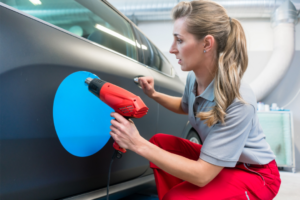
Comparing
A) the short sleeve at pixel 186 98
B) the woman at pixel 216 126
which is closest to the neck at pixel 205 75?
the woman at pixel 216 126

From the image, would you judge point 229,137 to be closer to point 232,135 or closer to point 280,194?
point 232,135

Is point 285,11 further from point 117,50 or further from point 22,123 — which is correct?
point 22,123

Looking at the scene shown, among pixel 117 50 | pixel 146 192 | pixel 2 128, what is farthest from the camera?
pixel 146 192

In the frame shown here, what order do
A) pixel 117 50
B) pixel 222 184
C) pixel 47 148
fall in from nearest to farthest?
1. pixel 47 148
2. pixel 222 184
3. pixel 117 50

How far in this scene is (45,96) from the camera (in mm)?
697

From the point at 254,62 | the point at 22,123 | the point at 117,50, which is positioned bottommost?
the point at 254,62

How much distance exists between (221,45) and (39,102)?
76cm

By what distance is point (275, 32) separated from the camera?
3963 mm

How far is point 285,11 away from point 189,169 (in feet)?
13.1

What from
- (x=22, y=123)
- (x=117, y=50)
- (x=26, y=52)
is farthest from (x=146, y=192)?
(x=26, y=52)

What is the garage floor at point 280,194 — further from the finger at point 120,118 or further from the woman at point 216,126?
the finger at point 120,118

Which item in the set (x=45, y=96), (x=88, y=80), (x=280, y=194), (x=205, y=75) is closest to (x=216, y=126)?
(x=205, y=75)

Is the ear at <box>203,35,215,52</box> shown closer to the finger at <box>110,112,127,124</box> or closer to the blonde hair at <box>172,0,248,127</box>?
the blonde hair at <box>172,0,248,127</box>

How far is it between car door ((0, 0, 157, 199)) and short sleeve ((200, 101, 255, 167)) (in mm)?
429
